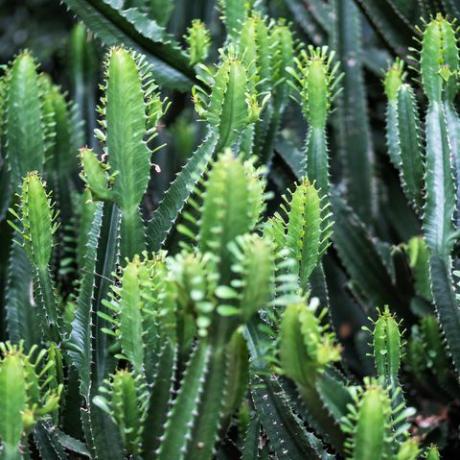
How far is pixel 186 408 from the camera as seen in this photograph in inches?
34.5

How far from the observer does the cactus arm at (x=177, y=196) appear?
3.77ft

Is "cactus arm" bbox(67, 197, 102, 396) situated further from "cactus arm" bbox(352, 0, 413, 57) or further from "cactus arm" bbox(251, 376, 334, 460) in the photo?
"cactus arm" bbox(352, 0, 413, 57)

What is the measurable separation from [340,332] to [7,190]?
0.78 meters

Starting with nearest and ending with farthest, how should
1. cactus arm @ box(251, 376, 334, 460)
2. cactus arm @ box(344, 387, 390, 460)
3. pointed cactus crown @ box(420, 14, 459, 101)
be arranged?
cactus arm @ box(344, 387, 390, 460) → cactus arm @ box(251, 376, 334, 460) → pointed cactus crown @ box(420, 14, 459, 101)

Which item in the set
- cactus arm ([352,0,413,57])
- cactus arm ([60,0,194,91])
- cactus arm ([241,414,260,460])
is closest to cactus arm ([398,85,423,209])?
cactus arm ([352,0,413,57])

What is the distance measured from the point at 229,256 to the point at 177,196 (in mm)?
343

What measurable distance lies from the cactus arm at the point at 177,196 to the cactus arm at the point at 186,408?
1.07 ft

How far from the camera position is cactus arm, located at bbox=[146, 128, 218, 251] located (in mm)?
1150

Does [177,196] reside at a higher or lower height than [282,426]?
higher

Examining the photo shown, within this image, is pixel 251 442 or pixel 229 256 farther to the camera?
pixel 251 442

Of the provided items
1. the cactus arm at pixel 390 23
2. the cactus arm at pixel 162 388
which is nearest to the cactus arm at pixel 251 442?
the cactus arm at pixel 162 388

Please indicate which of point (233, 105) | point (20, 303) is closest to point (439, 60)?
point (233, 105)

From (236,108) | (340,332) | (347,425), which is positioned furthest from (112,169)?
(340,332)

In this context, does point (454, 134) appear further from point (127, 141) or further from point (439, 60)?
point (127, 141)
